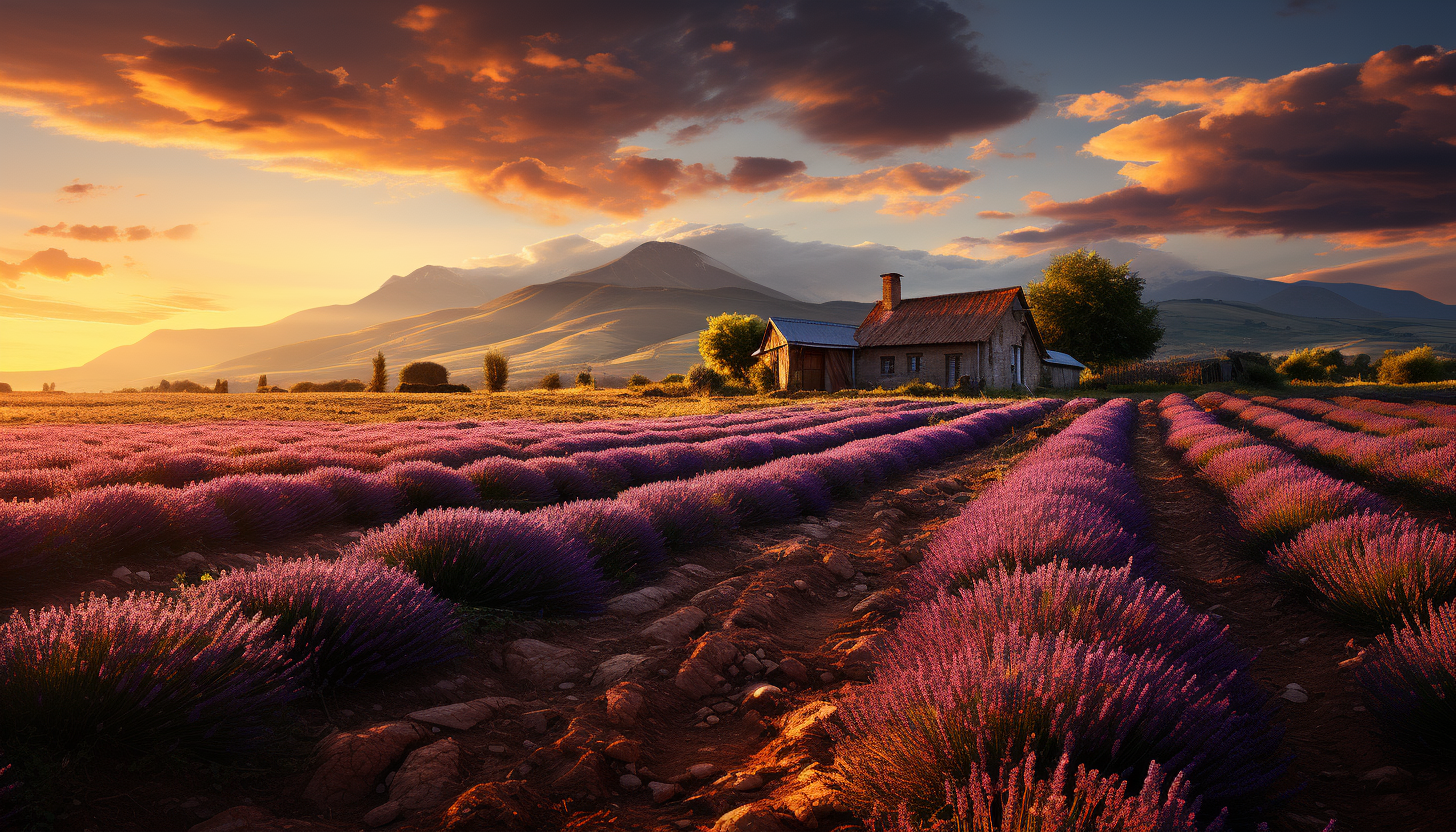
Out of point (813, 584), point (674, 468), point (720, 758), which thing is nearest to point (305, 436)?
point (674, 468)

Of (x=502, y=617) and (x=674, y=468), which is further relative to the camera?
(x=674, y=468)

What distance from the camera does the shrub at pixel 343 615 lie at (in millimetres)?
2551

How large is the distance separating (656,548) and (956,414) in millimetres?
16024

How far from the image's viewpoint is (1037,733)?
1.62 m

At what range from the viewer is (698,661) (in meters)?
3.16

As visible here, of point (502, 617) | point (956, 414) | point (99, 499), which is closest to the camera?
point (502, 617)

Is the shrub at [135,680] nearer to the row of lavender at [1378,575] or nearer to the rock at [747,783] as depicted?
the rock at [747,783]

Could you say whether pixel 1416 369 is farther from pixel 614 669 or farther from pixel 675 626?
pixel 614 669

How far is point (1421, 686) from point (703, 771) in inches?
102

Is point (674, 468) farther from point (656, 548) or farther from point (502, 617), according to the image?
point (502, 617)

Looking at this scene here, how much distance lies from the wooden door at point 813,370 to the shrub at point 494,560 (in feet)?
112

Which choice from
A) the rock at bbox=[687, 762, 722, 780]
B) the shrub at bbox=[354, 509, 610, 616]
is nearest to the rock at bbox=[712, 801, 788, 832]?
the rock at bbox=[687, 762, 722, 780]

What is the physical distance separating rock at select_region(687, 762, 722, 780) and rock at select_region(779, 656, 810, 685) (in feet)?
2.83

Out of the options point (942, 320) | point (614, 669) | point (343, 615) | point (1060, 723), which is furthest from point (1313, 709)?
point (942, 320)
